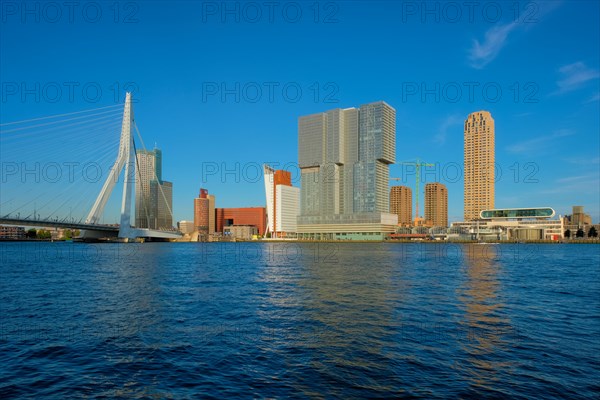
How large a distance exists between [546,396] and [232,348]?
967cm

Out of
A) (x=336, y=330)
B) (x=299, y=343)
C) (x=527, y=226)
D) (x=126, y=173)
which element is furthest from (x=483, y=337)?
(x=527, y=226)

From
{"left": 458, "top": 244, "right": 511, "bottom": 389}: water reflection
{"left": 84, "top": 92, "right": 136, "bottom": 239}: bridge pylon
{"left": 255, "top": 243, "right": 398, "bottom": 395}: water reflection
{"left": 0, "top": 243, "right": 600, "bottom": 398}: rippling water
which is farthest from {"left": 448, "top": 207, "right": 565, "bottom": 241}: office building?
{"left": 255, "top": 243, "right": 398, "bottom": 395}: water reflection

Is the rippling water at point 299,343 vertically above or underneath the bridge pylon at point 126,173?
underneath

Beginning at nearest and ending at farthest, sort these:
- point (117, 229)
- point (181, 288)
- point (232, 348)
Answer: point (232, 348)
point (181, 288)
point (117, 229)

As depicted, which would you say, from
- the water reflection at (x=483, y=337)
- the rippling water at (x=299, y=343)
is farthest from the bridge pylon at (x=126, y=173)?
the water reflection at (x=483, y=337)

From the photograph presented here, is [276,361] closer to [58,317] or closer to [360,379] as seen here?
[360,379]

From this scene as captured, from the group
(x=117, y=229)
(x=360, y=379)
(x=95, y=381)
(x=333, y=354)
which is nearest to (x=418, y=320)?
(x=333, y=354)

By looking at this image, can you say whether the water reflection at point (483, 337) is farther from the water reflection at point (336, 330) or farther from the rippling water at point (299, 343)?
the water reflection at point (336, 330)

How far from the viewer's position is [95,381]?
11.9 meters

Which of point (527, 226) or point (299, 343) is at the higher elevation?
point (527, 226)

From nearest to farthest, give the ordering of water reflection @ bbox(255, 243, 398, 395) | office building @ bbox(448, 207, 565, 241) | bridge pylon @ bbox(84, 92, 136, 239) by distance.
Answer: water reflection @ bbox(255, 243, 398, 395) → bridge pylon @ bbox(84, 92, 136, 239) → office building @ bbox(448, 207, 565, 241)

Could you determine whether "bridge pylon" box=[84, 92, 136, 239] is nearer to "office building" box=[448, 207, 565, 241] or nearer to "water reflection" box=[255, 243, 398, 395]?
"water reflection" box=[255, 243, 398, 395]

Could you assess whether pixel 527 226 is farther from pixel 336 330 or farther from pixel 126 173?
pixel 336 330

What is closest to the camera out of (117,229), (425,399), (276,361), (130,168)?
(425,399)
